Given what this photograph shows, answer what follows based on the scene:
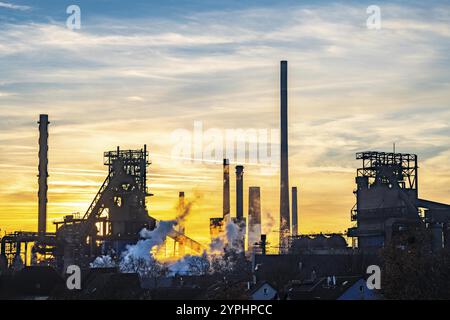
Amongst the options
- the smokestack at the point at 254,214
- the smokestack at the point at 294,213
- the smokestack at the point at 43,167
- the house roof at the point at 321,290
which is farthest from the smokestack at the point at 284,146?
the house roof at the point at 321,290

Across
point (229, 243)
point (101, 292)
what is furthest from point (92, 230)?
point (101, 292)

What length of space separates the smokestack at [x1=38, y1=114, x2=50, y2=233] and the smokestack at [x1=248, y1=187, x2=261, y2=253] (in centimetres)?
4364

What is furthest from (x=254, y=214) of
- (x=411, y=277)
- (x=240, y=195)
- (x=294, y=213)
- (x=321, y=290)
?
(x=411, y=277)

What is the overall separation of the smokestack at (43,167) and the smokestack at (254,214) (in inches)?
1718

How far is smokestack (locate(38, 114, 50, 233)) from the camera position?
4985 inches

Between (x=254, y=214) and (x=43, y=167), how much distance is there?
50.7 m

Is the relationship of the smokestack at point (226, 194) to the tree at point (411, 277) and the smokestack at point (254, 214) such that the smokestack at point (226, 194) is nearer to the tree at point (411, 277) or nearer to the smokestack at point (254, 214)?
the smokestack at point (254, 214)

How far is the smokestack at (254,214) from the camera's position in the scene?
161m

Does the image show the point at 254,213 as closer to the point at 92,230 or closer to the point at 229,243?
the point at 229,243
